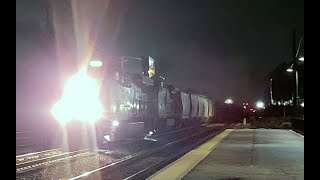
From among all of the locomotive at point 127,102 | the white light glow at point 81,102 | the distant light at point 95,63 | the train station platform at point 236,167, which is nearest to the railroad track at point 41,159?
the white light glow at point 81,102

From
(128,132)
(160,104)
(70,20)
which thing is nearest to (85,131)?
(128,132)

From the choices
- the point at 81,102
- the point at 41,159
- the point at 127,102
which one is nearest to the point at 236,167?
the point at 41,159

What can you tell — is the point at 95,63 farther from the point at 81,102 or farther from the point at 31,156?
the point at 31,156

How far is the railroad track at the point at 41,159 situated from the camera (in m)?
13.8

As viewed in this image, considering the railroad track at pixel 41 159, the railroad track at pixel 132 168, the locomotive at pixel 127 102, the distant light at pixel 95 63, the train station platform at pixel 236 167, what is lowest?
the railroad track at pixel 132 168

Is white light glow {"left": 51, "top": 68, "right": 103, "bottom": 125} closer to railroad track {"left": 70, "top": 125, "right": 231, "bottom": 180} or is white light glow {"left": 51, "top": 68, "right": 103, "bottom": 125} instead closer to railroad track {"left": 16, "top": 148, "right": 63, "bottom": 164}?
railroad track {"left": 16, "top": 148, "right": 63, "bottom": 164}

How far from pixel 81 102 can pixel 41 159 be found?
4.64 m

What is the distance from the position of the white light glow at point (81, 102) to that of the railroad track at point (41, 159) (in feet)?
5.10

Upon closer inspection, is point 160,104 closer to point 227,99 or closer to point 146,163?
point 146,163

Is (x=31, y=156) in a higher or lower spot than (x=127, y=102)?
lower

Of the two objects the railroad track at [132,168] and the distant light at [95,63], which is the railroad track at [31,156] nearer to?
the railroad track at [132,168]

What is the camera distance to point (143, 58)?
93.1ft

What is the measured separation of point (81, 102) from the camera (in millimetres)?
19984

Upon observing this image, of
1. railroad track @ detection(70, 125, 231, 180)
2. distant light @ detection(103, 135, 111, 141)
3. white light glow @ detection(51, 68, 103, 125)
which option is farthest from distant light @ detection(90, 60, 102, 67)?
railroad track @ detection(70, 125, 231, 180)
